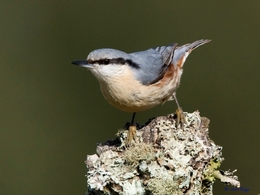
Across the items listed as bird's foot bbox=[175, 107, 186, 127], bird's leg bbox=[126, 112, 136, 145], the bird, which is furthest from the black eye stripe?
bird's foot bbox=[175, 107, 186, 127]

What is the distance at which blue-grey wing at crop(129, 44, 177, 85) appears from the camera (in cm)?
326

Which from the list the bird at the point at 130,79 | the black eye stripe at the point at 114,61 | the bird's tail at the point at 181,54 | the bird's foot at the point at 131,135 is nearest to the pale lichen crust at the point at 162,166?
the bird's foot at the point at 131,135

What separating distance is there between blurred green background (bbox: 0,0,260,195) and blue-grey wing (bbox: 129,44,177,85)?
1.16 m

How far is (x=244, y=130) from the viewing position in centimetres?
470

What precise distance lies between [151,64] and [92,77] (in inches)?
78.5

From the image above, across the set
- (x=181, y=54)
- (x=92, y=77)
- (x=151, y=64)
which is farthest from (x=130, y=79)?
(x=92, y=77)

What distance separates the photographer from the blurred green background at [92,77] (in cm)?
482

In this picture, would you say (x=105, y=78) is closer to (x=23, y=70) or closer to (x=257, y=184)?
(x=257, y=184)

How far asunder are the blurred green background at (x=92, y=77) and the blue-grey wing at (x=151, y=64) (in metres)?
1.16

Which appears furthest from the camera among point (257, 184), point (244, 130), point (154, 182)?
point (244, 130)

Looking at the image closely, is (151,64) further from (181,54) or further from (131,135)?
(131,135)

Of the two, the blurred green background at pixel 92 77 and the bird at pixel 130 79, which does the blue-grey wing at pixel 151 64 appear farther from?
the blurred green background at pixel 92 77

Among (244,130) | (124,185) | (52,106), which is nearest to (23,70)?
(52,106)

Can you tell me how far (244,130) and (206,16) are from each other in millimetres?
1242
